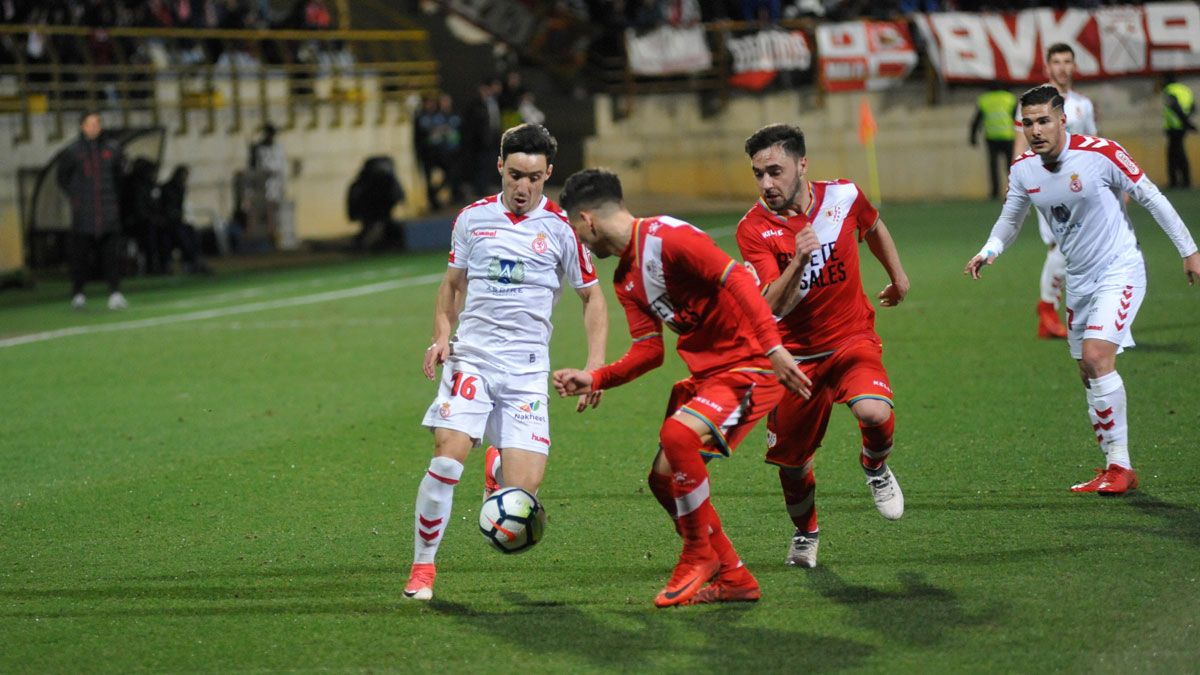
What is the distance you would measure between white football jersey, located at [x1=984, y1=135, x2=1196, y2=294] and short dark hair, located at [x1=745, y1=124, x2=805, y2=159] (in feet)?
6.72

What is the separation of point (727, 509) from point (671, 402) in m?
1.87

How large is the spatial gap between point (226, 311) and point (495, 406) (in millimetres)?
12945

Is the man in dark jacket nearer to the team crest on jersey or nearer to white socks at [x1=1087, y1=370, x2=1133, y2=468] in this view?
the team crest on jersey

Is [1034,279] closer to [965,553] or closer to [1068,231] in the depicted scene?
[1068,231]

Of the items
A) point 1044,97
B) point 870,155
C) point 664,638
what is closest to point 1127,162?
point 1044,97

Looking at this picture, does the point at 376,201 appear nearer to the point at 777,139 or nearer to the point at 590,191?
the point at 777,139

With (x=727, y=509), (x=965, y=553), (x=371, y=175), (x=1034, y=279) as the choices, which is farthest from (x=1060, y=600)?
(x=371, y=175)

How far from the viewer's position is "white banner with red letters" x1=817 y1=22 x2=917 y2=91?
33.7 meters

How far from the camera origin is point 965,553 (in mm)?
7078

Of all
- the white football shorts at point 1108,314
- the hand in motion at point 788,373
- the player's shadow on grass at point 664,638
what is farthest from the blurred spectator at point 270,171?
the hand in motion at point 788,373

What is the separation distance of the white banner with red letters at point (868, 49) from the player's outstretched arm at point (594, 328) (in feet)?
91.4

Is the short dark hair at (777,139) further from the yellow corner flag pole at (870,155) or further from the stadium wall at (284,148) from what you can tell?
the yellow corner flag pole at (870,155)

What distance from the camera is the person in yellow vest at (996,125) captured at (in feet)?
99.5

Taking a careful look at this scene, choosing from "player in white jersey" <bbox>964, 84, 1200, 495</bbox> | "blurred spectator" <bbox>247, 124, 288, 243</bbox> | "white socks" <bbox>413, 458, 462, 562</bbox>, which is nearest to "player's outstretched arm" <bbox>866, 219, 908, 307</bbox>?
"player in white jersey" <bbox>964, 84, 1200, 495</bbox>
